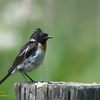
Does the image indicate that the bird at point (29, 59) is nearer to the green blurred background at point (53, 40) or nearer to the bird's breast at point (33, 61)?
the bird's breast at point (33, 61)

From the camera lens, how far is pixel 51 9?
653 cm

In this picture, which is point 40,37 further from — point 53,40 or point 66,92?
point 66,92

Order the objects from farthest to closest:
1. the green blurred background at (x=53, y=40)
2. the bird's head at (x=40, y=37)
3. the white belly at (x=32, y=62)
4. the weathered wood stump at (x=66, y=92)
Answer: the green blurred background at (x=53, y=40) < the bird's head at (x=40, y=37) < the white belly at (x=32, y=62) < the weathered wood stump at (x=66, y=92)

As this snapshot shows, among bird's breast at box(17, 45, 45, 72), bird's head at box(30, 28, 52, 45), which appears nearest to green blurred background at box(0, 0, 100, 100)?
bird's head at box(30, 28, 52, 45)

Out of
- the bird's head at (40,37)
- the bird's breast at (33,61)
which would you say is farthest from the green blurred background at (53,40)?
the bird's breast at (33,61)

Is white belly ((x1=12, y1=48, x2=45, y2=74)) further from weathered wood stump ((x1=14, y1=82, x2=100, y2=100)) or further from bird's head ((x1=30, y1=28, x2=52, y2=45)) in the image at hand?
weathered wood stump ((x1=14, y1=82, x2=100, y2=100))

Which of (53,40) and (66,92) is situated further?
(53,40)

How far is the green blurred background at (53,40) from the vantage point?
6293 millimetres

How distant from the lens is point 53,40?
7254mm

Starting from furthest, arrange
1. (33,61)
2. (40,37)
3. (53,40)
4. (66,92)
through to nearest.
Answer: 1. (53,40)
2. (40,37)
3. (33,61)
4. (66,92)

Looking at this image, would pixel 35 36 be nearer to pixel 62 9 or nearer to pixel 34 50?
pixel 34 50

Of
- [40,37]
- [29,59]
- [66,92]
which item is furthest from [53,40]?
[66,92]

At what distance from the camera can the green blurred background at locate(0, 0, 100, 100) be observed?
20.6 ft

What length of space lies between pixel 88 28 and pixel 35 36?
2.62 m
